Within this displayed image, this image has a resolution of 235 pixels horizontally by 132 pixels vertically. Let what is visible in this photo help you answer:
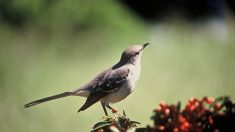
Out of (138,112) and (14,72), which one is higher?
(14,72)

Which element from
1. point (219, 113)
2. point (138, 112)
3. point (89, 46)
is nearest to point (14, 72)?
point (89, 46)

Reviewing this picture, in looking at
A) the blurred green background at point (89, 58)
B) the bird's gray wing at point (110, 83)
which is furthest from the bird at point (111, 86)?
the blurred green background at point (89, 58)

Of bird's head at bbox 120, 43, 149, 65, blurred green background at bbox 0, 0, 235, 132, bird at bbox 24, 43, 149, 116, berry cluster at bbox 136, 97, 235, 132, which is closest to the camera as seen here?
berry cluster at bbox 136, 97, 235, 132

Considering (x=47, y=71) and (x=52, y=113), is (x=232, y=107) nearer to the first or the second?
(x=52, y=113)

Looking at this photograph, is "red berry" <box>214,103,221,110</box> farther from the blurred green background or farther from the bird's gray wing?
the blurred green background

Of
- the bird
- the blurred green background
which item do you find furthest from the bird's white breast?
the blurred green background

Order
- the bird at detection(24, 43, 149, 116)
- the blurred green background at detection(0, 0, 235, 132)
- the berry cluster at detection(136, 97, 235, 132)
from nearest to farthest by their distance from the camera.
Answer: the berry cluster at detection(136, 97, 235, 132), the bird at detection(24, 43, 149, 116), the blurred green background at detection(0, 0, 235, 132)

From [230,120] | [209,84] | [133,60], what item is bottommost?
[230,120]

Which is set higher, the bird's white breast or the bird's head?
the bird's head
